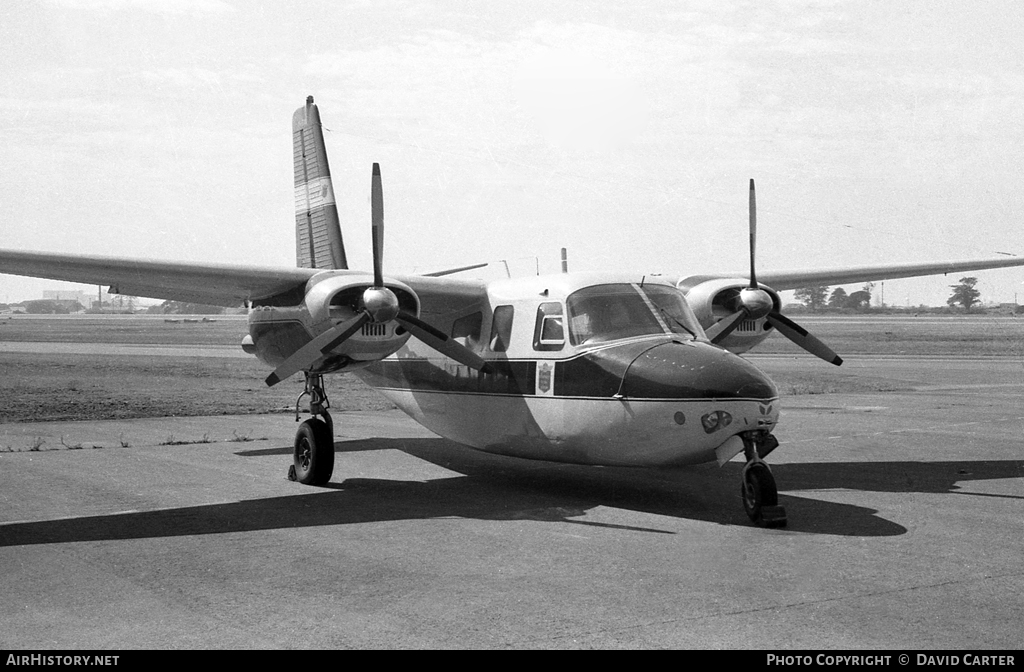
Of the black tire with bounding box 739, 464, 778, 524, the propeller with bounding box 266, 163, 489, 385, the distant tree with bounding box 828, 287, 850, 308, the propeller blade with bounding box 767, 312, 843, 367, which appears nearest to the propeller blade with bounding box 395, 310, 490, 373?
the propeller with bounding box 266, 163, 489, 385

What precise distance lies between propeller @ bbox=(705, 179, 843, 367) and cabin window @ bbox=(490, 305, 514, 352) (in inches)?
112

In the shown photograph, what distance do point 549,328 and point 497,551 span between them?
150 inches

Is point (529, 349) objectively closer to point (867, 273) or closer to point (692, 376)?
point (692, 376)

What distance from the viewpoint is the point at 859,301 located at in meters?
117

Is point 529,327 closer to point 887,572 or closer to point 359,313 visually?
point 359,313

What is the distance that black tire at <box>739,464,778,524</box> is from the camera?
10.0 m

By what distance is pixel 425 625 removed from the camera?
6.66m

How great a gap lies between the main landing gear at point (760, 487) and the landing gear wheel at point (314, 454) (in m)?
5.54

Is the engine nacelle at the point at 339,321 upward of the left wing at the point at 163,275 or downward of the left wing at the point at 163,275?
downward

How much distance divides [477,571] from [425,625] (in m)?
1.61

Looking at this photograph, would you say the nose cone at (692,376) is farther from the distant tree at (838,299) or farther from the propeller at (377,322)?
the distant tree at (838,299)

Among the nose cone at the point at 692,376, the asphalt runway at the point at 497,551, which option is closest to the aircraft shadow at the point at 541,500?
the asphalt runway at the point at 497,551

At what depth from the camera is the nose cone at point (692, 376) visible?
10.2 m

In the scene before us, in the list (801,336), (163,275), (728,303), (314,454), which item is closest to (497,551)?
(314,454)
